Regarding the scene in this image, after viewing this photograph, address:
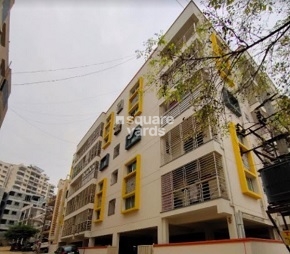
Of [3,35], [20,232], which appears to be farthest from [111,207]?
[20,232]

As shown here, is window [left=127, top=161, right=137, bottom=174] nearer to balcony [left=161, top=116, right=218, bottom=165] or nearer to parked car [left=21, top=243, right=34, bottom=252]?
balcony [left=161, top=116, right=218, bottom=165]

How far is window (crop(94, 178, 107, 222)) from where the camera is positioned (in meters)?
18.7

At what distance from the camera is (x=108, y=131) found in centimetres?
2403

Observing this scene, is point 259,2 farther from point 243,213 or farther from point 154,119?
point 154,119

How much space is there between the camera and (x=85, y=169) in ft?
88.0

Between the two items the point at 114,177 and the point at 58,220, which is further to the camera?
the point at 58,220

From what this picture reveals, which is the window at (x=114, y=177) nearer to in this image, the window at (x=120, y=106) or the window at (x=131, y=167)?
the window at (x=131, y=167)

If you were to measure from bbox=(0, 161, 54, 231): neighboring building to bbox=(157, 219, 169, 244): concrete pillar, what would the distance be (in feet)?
157

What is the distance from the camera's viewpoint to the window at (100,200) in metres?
18.7

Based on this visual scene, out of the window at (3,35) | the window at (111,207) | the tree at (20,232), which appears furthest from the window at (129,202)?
the tree at (20,232)

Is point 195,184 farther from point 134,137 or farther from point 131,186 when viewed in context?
point 134,137

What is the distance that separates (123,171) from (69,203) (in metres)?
15.2
